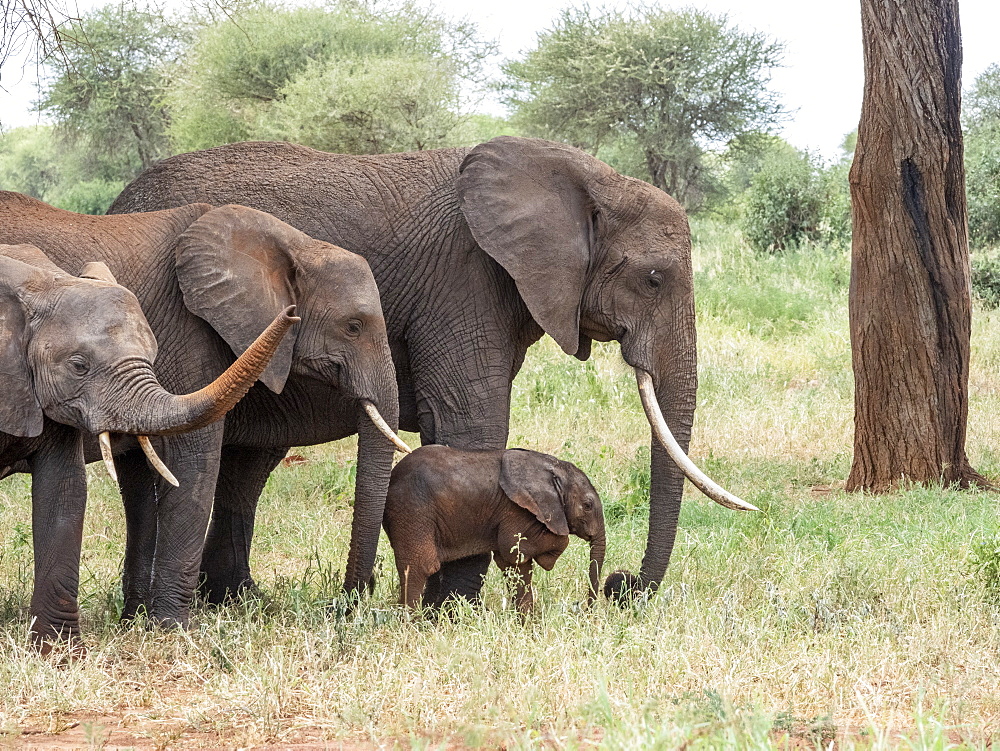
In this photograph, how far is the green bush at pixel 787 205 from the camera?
65.4ft

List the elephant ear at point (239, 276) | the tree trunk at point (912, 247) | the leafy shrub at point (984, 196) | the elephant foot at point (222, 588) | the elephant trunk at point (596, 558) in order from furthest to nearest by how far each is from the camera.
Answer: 1. the leafy shrub at point (984, 196)
2. the tree trunk at point (912, 247)
3. the elephant foot at point (222, 588)
4. the elephant trunk at point (596, 558)
5. the elephant ear at point (239, 276)

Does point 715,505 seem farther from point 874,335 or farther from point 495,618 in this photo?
point 495,618

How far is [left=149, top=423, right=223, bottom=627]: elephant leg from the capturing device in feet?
17.2

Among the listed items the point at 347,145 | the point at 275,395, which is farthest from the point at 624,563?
the point at 347,145

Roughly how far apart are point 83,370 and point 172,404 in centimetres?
34

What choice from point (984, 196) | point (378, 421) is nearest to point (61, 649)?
point (378, 421)

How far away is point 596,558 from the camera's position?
230 inches

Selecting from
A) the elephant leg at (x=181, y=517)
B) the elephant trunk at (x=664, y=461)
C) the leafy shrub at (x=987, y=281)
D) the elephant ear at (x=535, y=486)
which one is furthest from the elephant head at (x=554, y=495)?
the leafy shrub at (x=987, y=281)

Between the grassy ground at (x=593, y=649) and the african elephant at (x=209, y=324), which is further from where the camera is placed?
the african elephant at (x=209, y=324)

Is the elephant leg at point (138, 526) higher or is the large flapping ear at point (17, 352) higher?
the large flapping ear at point (17, 352)

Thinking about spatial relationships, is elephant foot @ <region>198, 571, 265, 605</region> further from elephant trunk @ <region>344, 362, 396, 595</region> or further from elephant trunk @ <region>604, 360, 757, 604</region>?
elephant trunk @ <region>604, 360, 757, 604</region>

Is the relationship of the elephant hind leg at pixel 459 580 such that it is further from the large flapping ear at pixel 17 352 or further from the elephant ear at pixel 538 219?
→ the large flapping ear at pixel 17 352

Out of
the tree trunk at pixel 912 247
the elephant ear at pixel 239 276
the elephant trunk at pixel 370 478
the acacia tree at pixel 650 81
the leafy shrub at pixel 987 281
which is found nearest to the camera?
the elephant ear at pixel 239 276

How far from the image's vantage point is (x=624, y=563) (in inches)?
265
